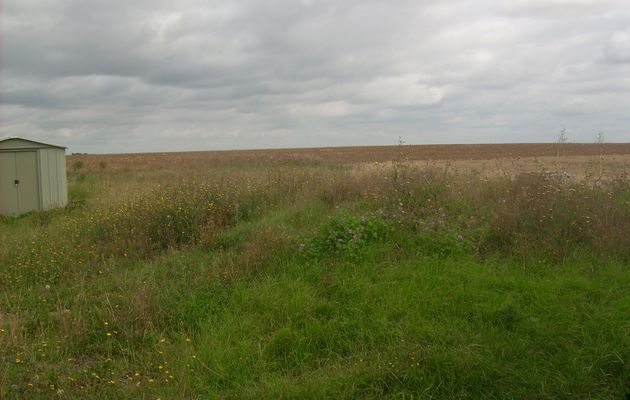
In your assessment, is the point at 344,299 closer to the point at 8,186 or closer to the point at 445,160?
the point at 8,186

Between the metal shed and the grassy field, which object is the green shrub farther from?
the metal shed

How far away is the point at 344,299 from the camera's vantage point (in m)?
4.91

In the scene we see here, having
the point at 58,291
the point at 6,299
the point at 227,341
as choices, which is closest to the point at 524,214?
the point at 227,341

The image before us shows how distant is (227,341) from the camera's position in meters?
4.30

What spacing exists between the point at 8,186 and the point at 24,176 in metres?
0.43

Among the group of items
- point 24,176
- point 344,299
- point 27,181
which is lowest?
point 344,299

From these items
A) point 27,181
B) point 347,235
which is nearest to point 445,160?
point 27,181

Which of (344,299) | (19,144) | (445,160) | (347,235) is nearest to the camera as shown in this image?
(344,299)

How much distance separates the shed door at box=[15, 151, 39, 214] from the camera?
11.7 meters

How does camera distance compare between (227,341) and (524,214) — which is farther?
(524,214)

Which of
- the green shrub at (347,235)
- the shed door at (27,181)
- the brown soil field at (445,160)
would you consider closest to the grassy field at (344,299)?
the green shrub at (347,235)

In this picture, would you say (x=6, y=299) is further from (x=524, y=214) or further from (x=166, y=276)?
(x=524, y=214)

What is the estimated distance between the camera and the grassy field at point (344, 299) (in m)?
3.71

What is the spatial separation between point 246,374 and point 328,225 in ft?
9.30
